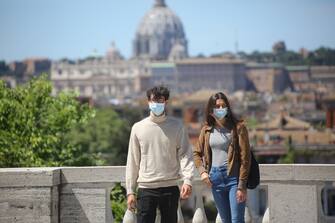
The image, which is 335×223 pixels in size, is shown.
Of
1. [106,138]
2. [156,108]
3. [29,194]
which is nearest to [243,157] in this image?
[156,108]

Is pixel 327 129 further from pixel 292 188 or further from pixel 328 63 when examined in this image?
pixel 328 63

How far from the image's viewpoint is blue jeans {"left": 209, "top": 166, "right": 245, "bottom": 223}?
7.86 meters

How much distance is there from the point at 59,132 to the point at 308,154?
59.2m

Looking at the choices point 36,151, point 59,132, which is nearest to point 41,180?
point 36,151

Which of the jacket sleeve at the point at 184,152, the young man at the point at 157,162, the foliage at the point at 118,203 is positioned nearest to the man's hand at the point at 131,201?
the young man at the point at 157,162

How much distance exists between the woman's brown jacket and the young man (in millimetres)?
316

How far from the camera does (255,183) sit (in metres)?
7.85

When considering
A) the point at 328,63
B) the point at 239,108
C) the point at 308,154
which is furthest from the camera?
the point at 328,63

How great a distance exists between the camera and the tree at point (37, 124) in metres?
15.9

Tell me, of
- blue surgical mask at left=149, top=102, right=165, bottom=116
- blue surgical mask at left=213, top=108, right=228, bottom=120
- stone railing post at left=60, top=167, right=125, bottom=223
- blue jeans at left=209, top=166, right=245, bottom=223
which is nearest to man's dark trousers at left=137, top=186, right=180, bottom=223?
blue jeans at left=209, top=166, right=245, bottom=223

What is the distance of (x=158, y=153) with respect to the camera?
7605 mm

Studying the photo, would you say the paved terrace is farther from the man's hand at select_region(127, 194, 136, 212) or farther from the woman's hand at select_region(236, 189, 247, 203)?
the man's hand at select_region(127, 194, 136, 212)

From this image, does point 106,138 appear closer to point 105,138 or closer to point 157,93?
point 105,138

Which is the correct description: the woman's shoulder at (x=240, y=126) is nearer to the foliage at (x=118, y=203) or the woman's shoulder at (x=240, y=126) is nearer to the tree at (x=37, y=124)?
the foliage at (x=118, y=203)
